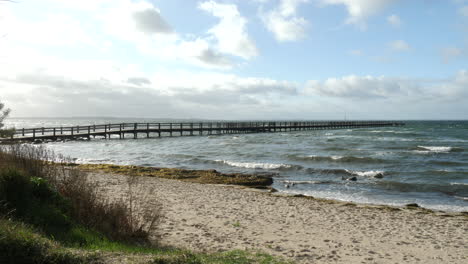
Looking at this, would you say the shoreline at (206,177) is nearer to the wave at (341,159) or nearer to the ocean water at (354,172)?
the ocean water at (354,172)

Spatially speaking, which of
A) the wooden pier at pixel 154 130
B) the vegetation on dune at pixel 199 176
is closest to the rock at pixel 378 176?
the vegetation on dune at pixel 199 176

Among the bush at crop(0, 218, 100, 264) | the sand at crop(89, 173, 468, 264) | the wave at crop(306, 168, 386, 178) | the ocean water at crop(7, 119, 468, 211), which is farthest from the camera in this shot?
the wave at crop(306, 168, 386, 178)

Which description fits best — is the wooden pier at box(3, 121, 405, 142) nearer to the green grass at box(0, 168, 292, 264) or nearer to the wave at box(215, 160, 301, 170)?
the green grass at box(0, 168, 292, 264)

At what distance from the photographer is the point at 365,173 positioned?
768 inches

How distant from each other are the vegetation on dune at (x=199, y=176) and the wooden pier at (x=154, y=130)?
5.51 meters

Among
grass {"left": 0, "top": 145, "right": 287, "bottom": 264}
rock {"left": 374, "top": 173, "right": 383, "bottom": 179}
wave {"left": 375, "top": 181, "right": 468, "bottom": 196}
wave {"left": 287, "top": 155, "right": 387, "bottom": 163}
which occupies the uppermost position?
grass {"left": 0, "top": 145, "right": 287, "bottom": 264}

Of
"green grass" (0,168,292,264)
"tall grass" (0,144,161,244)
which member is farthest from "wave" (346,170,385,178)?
"tall grass" (0,144,161,244)

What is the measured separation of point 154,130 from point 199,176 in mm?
31428

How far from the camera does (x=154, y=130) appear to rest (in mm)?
47594

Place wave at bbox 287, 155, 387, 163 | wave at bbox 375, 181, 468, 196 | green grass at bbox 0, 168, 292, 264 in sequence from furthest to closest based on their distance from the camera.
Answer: wave at bbox 287, 155, 387, 163, wave at bbox 375, 181, 468, 196, green grass at bbox 0, 168, 292, 264

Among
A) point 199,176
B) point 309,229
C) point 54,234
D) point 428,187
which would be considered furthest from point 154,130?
point 54,234

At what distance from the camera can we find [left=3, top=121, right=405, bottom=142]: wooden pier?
125ft

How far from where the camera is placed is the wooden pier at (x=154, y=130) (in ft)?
125

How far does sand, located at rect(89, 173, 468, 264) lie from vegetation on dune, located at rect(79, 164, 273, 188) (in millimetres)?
3442
